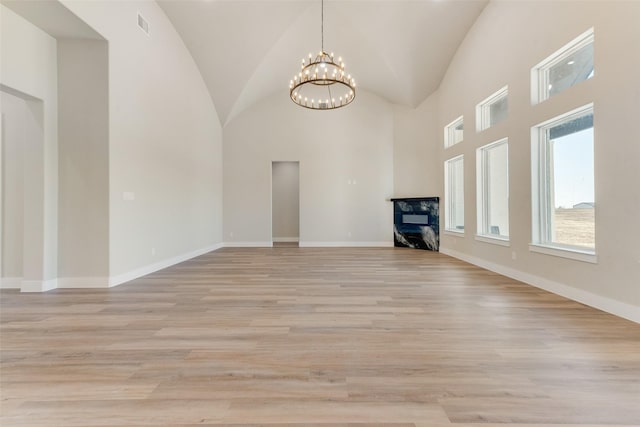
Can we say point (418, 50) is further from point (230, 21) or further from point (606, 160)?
point (606, 160)

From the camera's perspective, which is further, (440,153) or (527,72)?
(440,153)

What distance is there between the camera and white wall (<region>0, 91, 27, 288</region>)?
3.61 meters

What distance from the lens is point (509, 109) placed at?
13.9 feet

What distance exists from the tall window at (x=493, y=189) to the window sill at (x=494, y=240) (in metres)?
0.06

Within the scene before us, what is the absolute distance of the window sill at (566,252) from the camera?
2.92 m

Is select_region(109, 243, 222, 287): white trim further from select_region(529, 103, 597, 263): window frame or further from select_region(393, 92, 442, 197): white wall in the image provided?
select_region(529, 103, 597, 263): window frame

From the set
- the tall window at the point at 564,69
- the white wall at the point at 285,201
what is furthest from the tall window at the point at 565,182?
the white wall at the point at 285,201

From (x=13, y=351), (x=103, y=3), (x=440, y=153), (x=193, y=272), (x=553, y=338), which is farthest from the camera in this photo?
(x=440, y=153)

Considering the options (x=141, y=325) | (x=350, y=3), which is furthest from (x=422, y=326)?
(x=350, y=3)

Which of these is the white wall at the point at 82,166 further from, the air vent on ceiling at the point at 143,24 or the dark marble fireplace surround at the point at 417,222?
the dark marble fireplace surround at the point at 417,222

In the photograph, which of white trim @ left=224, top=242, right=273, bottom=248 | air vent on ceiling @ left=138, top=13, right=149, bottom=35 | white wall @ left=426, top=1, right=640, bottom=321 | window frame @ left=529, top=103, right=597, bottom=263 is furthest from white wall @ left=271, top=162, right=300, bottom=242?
window frame @ left=529, top=103, right=597, bottom=263

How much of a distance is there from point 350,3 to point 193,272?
556 cm

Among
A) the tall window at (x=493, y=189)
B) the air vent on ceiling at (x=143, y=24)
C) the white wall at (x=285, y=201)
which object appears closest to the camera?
the air vent on ceiling at (x=143, y=24)

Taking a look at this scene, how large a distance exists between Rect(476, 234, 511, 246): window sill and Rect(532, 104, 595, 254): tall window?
584 millimetres
